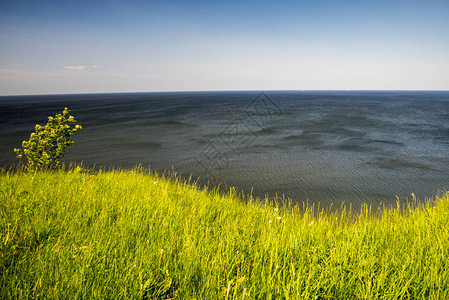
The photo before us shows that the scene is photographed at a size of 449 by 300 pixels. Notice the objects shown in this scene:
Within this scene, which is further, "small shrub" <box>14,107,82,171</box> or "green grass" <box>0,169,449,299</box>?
"small shrub" <box>14,107,82,171</box>

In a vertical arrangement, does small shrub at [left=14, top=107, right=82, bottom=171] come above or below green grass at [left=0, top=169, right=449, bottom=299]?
above

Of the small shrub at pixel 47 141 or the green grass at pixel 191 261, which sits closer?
the green grass at pixel 191 261

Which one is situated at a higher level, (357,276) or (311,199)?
(357,276)

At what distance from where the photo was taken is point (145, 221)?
4207 millimetres

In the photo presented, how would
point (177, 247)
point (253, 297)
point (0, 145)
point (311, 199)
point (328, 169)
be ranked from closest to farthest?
1. point (253, 297)
2. point (177, 247)
3. point (311, 199)
4. point (328, 169)
5. point (0, 145)

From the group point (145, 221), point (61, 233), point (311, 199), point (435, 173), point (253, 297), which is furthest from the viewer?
Answer: point (435, 173)

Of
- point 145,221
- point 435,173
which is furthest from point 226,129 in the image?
point 145,221

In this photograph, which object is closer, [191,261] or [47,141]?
[191,261]

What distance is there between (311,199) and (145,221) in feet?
33.4

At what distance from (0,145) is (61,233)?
32820 mm

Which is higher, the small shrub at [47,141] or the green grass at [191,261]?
the small shrub at [47,141]

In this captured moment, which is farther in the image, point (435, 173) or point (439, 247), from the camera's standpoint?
point (435, 173)

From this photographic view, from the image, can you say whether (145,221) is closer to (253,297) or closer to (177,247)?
(177,247)

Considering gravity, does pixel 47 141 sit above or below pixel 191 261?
above
